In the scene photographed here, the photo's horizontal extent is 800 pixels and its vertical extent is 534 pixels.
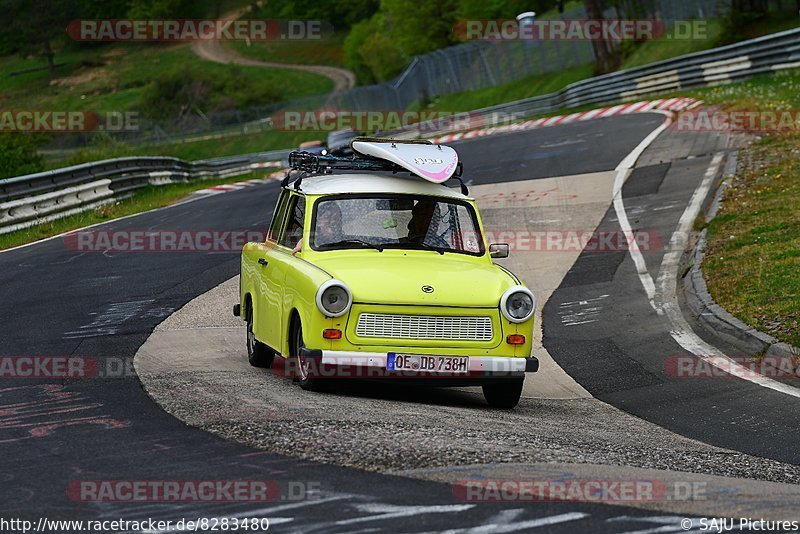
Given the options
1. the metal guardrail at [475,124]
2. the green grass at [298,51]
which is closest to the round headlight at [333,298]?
the metal guardrail at [475,124]

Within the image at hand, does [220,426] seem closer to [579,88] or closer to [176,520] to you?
[176,520]

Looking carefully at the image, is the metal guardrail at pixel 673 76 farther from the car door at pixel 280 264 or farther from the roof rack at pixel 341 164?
the car door at pixel 280 264

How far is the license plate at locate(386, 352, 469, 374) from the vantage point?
30.5 feet

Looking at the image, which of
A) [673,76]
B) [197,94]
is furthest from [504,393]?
[197,94]

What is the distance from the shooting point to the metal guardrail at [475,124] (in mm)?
23516

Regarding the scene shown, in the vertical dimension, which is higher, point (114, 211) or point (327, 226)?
point (327, 226)

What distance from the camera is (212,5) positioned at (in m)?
147

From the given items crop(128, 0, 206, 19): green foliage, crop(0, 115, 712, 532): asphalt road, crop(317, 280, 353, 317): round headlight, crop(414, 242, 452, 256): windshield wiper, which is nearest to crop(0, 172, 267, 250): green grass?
crop(0, 115, 712, 532): asphalt road

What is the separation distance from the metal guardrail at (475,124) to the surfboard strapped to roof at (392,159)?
40.1ft

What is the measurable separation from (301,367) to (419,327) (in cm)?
98

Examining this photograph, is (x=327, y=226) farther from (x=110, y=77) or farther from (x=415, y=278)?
(x=110, y=77)

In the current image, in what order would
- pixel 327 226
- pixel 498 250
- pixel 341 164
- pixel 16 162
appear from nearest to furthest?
pixel 327 226 < pixel 498 250 < pixel 341 164 < pixel 16 162

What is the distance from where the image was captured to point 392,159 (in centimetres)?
1104

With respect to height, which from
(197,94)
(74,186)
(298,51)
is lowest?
(74,186)
